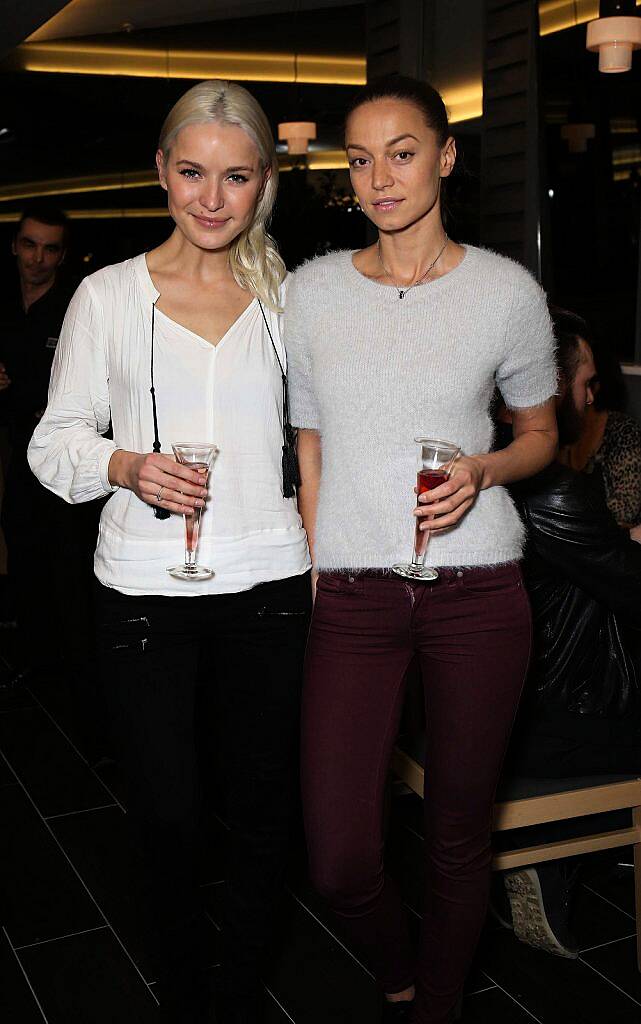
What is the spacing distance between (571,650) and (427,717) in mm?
593

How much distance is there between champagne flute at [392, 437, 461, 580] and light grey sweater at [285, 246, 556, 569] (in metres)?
0.07

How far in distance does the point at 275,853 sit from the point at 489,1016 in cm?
70

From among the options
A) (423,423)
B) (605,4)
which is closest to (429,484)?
(423,423)

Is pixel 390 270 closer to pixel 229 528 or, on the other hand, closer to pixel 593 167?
pixel 229 528

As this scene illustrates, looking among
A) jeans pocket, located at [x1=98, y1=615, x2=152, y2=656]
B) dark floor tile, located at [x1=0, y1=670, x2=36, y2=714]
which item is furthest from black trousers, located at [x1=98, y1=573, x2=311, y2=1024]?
dark floor tile, located at [x1=0, y1=670, x2=36, y2=714]

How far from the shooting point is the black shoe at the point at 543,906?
8.45ft

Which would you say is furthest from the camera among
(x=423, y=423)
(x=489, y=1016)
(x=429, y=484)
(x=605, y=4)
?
(x=605, y=4)

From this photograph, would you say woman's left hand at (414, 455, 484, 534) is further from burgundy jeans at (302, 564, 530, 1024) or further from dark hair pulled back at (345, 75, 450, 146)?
dark hair pulled back at (345, 75, 450, 146)

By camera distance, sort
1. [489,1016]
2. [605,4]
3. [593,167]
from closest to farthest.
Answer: [489,1016] < [605,4] < [593,167]

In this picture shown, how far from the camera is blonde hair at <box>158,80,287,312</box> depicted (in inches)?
75.7

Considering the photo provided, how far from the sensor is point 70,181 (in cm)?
935

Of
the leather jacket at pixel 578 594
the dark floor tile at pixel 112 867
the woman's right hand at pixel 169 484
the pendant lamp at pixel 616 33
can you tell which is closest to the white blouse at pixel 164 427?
the woman's right hand at pixel 169 484

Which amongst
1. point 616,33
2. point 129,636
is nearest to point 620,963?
point 129,636

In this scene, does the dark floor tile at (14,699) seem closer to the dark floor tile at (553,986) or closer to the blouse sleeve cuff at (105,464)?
the dark floor tile at (553,986)
